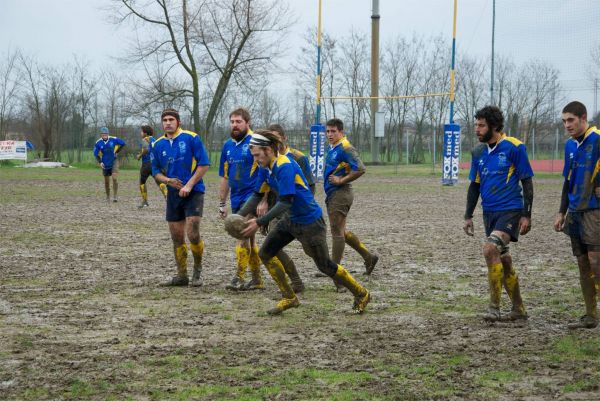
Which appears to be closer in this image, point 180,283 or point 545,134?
point 180,283

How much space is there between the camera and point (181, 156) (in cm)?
960

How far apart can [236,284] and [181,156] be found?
5.51ft

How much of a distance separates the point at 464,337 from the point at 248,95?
42776 mm

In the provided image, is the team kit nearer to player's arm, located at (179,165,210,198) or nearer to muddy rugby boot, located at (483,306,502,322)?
muddy rugby boot, located at (483,306,502,322)

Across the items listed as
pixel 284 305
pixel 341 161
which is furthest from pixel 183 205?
pixel 284 305

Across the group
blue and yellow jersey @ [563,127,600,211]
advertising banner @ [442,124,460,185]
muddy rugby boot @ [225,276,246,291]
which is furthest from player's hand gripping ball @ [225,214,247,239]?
advertising banner @ [442,124,460,185]

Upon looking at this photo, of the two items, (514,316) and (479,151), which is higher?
(479,151)

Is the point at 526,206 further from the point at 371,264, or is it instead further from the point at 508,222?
the point at 371,264

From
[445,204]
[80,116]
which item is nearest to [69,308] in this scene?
[445,204]

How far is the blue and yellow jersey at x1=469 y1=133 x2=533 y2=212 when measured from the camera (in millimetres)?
7359

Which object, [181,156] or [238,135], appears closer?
[238,135]

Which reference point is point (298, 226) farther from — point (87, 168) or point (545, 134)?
point (87, 168)

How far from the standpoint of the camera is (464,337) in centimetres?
684

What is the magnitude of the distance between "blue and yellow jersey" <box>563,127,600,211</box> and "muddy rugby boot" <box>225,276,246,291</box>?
3.88 m
